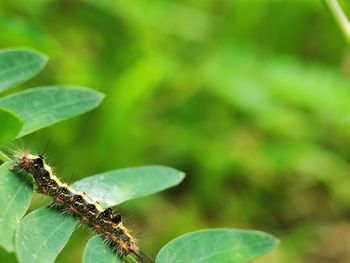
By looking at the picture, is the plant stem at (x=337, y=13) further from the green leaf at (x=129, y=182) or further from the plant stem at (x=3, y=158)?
the plant stem at (x=3, y=158)

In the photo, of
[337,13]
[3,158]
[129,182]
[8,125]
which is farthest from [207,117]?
[8,125]

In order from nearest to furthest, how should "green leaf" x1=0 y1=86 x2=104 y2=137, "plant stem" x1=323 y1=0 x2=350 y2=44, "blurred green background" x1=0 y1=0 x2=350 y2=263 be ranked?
"green leaf" x1=0 y1=86 x2=104 y2=137 → "plant stem" x1=323 y1=0 x2=350 y2=44 → "blurred green background" x1=0 y1=0 x2=350 y2=263

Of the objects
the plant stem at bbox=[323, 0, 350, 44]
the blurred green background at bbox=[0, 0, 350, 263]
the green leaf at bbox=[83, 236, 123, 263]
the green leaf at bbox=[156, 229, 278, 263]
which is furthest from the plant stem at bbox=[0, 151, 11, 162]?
the blurred green background at bbox=[0, 0, 350, 263]

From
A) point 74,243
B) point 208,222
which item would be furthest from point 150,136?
point 74,243

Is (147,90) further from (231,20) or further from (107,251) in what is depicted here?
(107,251)

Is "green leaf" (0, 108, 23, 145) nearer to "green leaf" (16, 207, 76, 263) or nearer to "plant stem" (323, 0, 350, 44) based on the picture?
"green leaf" (16, 207, 76, 263)

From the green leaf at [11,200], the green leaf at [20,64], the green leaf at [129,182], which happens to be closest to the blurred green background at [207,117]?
the green leaf at [20,64]
